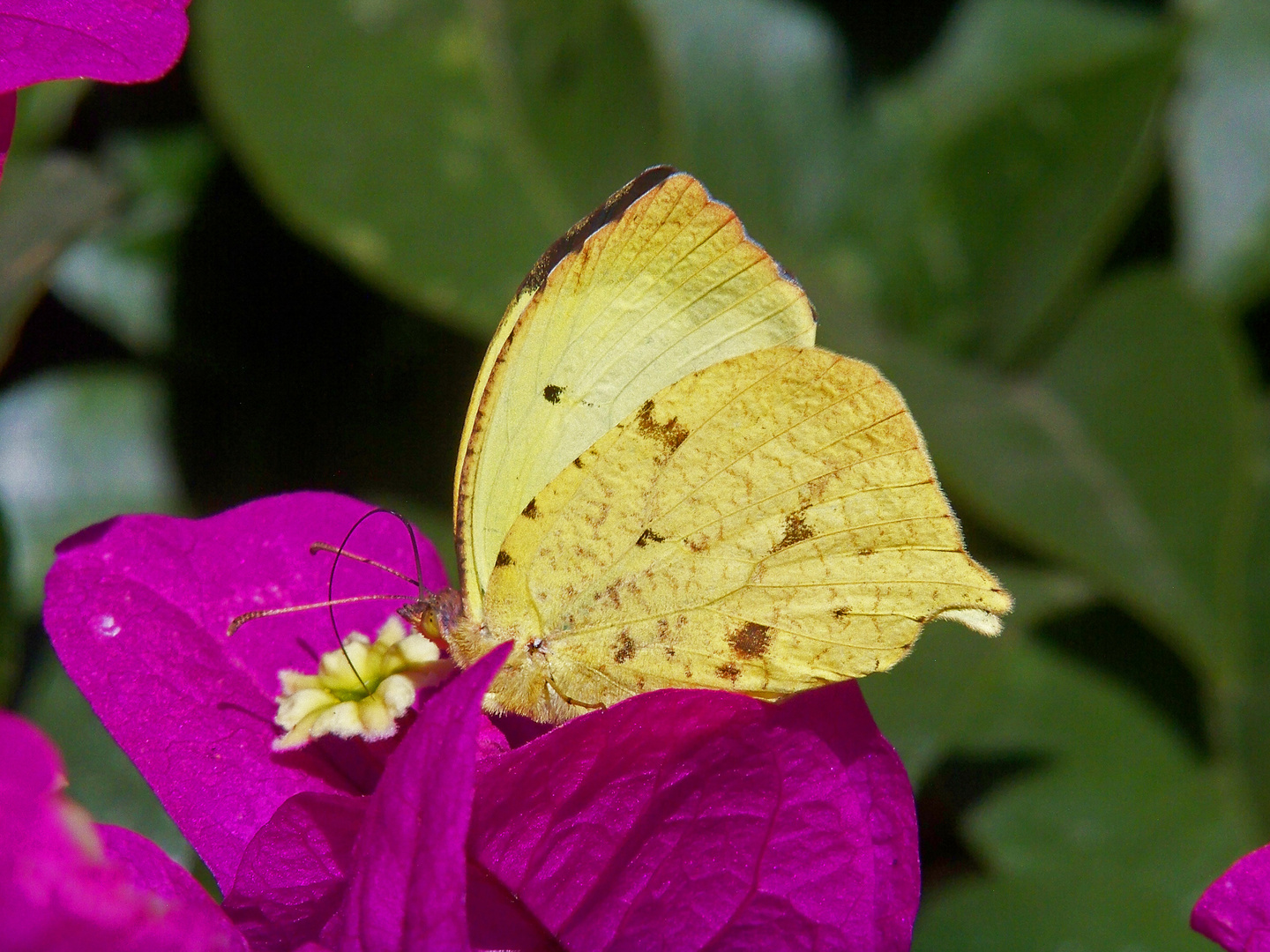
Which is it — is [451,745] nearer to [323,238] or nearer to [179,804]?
[179,804]

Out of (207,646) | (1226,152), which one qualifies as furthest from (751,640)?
(1226,152)

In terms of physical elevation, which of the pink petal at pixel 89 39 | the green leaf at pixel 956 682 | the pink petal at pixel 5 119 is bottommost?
the green leaf at pixel 956 682

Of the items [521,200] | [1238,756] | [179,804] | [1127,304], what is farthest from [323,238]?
[1238,756]

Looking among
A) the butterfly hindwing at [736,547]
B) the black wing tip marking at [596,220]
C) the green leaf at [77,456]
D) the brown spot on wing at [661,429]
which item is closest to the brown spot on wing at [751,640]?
the butterfly hindwing at [736,547]

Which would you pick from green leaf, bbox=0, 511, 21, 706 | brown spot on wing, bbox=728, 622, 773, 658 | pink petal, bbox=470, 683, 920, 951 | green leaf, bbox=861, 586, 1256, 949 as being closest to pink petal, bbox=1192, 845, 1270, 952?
pink petal, bbox=470, 683, 920, 951

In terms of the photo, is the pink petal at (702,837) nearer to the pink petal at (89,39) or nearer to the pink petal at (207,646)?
the pink petal at (207,646)

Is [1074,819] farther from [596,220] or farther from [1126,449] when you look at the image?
[596,220]

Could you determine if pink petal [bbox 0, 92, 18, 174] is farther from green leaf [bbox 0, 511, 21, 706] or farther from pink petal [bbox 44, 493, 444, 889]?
green leaf [bbox 0, 511, 21, 706]
